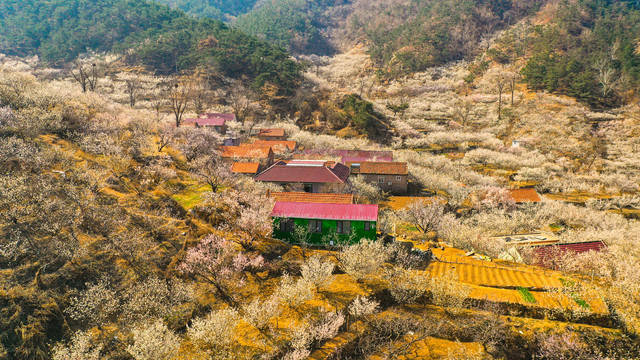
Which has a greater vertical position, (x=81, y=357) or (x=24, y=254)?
(x=24, y=254)

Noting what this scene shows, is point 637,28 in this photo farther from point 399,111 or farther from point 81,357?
point 81,357

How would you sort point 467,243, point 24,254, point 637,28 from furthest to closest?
point 637,28 < point 467,243 < point 24,254

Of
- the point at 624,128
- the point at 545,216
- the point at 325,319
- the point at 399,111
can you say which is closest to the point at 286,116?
the point at 399,111

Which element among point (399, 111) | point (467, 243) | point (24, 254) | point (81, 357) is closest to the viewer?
point (81, 357)

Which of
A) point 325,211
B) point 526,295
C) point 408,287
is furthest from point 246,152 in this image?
point 526,295

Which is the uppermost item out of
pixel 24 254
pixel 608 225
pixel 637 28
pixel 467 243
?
pixel 637 28

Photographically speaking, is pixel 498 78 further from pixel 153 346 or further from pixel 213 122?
pixel 153 346

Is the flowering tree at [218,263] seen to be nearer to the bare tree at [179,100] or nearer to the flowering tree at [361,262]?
the flowering tree at [361,262]
